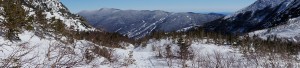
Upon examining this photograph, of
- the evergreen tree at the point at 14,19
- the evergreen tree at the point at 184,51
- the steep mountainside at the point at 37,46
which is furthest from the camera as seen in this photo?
the evergreen tree at the point at 184,51

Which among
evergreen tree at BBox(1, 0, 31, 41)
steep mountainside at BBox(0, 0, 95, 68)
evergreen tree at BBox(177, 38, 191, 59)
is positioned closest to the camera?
steep mountainside at BBox(0, 0, 95, 68)

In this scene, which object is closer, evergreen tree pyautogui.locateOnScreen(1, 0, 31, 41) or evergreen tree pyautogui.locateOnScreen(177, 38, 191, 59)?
evergreen tree pyautogui.locateOnScreen(1, 0, 31, 41)

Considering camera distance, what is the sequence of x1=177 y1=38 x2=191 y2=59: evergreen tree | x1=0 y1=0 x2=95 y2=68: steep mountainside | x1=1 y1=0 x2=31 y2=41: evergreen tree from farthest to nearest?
x1=177 y1=38 x2=191 y2=59: evergreen tree
x1=1 y1=0 x2=31 y2=41: evergreen tree
x1=0 y1=0 x2=95 y2=68: steep mountainside

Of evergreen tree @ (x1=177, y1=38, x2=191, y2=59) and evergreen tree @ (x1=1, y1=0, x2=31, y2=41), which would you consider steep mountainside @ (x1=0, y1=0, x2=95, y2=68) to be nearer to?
evergreen tree @ (x1=1, y1=0, x2=31, y2=41)

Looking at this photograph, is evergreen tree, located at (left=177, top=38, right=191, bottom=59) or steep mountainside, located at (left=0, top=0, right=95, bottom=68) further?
evergreen tree, located at (left=177, top=38, right=191, bottom=59)

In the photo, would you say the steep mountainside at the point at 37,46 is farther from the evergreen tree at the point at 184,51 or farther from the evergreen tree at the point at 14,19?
the evergreen tree at the point at 184,51

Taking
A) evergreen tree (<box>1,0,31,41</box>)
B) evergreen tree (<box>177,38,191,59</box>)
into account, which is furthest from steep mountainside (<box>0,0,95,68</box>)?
evergreen tree (<box>177,38,191,59</box>)

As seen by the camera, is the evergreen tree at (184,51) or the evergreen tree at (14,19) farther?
the evergreen tree at (184,51)

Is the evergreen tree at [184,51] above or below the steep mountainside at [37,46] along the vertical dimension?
above

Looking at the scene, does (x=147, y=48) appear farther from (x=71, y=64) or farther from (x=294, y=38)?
(x=294, y=38)

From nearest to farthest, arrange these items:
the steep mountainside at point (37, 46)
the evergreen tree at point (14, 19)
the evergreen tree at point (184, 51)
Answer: the steep mountainside at point (37, 46) → the evergreen tree at point (14, 19) → the evergreen tree at point (184, 51)

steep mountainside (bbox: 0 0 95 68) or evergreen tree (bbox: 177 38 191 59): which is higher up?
evergreen tree (bbox: 177 38 191 59)

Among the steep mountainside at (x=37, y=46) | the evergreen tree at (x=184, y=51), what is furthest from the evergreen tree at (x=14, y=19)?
Result: the evergreen tree at (x=184, y=51)
